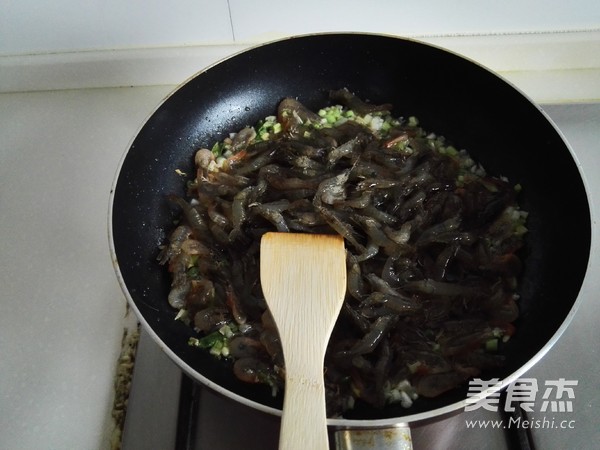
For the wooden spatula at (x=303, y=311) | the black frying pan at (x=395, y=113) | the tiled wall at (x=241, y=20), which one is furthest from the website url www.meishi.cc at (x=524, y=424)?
the tiled wall at (x=241, y=20)

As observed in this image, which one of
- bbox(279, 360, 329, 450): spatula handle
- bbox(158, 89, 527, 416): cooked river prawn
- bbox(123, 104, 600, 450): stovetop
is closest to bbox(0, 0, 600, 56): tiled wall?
bbox(158, 89, 527, 416): cooked river prawn

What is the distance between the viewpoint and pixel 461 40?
1570mm

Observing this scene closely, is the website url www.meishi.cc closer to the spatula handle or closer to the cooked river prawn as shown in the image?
the cooked river prawn

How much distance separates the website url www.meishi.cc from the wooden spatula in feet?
1.30

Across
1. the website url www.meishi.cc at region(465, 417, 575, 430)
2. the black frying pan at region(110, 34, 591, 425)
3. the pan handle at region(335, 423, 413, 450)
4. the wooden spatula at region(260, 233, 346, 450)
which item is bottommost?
the pan handle at region(335, 423, 413, 450)

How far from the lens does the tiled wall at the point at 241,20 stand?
1.46 meters

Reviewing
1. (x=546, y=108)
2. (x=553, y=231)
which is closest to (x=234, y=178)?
(x=553, y=231)

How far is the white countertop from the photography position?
3.60ft

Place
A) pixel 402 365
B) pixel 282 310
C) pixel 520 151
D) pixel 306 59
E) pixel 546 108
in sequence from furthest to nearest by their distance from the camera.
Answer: pixel 546 108 → pixel 306 59 → pixel 520 151 → pixel 402 365 → pixel 282 310

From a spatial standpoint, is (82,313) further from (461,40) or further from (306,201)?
(461,40)

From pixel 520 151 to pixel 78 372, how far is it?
3.80ft

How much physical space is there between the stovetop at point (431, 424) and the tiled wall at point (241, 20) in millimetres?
804

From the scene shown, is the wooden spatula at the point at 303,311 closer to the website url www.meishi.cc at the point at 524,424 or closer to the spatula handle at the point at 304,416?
the spatula handle at the point at 304,416

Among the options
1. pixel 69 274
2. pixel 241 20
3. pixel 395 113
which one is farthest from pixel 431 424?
pixel 241 20
